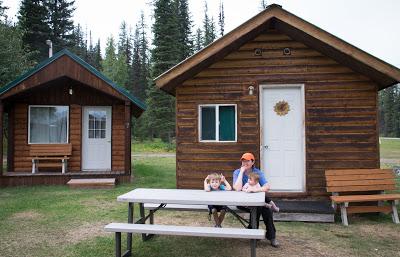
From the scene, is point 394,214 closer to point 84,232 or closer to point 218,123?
point 218,123

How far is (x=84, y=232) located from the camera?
21.3ft

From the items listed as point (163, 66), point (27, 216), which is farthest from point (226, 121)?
point (163, 66)

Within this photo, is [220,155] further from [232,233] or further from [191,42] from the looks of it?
[191,42]

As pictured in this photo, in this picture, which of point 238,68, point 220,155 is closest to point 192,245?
point 220,155

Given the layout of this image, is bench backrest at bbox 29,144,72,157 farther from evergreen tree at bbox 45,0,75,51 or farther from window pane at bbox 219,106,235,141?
evergreen tree at bbox 45,0,75,51

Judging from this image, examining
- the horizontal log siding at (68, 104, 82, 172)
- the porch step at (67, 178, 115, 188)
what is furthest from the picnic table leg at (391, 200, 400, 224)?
the horizontal log siding at (68, 104, 82, 172)

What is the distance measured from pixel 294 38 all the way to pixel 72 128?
8655mm

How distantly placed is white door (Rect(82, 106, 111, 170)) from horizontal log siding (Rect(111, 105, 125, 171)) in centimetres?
19

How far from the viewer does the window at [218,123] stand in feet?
28.8

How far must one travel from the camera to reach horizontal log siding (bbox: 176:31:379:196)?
8273 millimetres

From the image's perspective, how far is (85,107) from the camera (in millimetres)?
13750

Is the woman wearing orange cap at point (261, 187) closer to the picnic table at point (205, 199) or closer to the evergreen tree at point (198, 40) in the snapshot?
the picnic table at point (205, 199)

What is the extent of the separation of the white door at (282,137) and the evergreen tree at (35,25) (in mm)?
32668

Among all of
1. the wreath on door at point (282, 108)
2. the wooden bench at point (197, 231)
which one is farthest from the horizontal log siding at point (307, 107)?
the wooden bench at point (197, 231)
